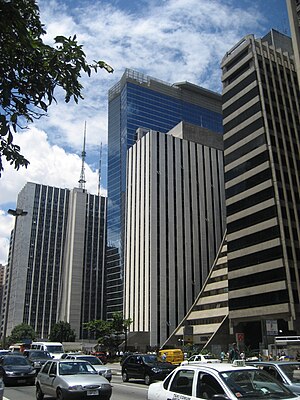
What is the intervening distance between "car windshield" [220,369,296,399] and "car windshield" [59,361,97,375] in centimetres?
871

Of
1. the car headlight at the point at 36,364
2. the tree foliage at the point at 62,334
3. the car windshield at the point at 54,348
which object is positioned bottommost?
the car headlight at the point at 36,364

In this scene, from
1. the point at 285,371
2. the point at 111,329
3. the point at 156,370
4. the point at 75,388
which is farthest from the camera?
the point at 111,329

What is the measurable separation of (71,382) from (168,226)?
77.1 m

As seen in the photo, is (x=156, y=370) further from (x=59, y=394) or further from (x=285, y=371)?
(x=285, y=371)

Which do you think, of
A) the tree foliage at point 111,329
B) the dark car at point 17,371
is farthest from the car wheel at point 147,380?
the tree foliage at point 111,329

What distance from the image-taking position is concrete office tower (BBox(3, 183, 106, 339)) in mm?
138750

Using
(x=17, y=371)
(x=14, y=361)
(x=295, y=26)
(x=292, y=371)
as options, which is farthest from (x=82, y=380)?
(x=295, y=26)

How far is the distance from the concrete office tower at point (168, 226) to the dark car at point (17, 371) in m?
64.1

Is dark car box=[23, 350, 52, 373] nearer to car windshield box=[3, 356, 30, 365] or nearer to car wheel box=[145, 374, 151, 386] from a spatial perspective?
car windshield box=[3, 356, 30, 365]

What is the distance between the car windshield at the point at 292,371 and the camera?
407 inches

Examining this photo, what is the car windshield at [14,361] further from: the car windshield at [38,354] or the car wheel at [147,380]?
the car wheel at [147,380]

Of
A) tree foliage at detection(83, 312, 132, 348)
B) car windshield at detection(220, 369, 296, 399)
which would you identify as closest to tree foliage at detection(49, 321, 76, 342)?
tree foliage at detection(83, 312, 132, 348)

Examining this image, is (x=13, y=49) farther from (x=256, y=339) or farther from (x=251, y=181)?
(x=256, y=339)

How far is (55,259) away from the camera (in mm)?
148125
